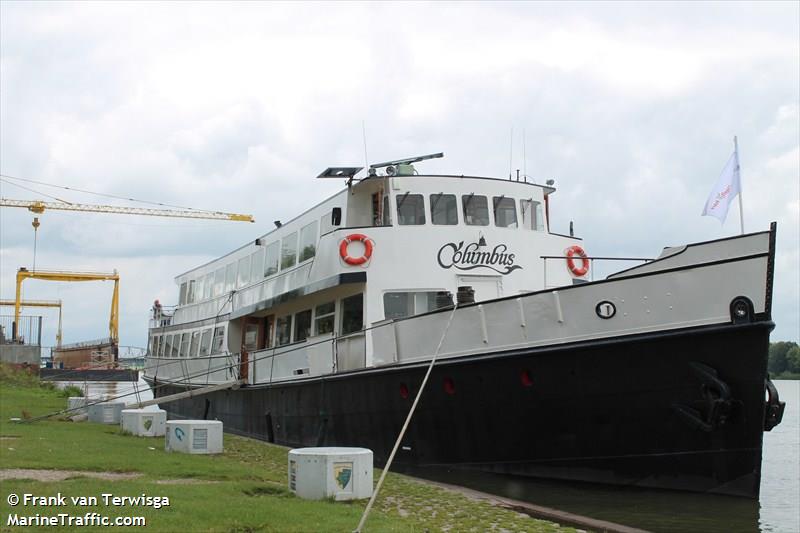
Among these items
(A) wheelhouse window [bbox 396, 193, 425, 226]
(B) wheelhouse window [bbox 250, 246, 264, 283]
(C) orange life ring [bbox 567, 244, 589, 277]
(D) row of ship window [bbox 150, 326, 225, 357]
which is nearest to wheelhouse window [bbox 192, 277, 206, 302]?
(D) row of ship window [bbox 150, 326, 225, 357]

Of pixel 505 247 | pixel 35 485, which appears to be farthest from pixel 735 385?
pixel 35 485

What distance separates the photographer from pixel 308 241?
697 inches

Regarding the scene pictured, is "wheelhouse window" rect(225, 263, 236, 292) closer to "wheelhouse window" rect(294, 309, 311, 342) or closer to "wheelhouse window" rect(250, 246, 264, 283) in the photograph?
"wheelhouse window" rect(250, 246, 264, 283)

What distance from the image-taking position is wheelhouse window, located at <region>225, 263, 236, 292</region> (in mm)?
23016

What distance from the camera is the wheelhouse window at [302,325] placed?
58.6 ft

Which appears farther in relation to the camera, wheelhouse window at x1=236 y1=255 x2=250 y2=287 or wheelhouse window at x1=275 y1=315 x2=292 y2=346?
wheelhouse window at x1=236 y1=255 x2=250 y2=287

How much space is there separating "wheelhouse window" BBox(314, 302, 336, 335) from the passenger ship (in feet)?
0.15

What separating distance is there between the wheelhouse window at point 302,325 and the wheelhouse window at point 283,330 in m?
0.39

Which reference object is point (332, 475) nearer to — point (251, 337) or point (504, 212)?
point (504, 212)

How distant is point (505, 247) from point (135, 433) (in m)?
8.29

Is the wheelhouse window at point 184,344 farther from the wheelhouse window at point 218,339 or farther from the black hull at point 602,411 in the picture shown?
the black hull at point 602,411

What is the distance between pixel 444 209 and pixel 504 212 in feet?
3.92

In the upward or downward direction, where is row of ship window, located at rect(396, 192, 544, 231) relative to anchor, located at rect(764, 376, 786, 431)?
upward

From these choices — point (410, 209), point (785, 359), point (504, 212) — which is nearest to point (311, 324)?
point (410, 209)
